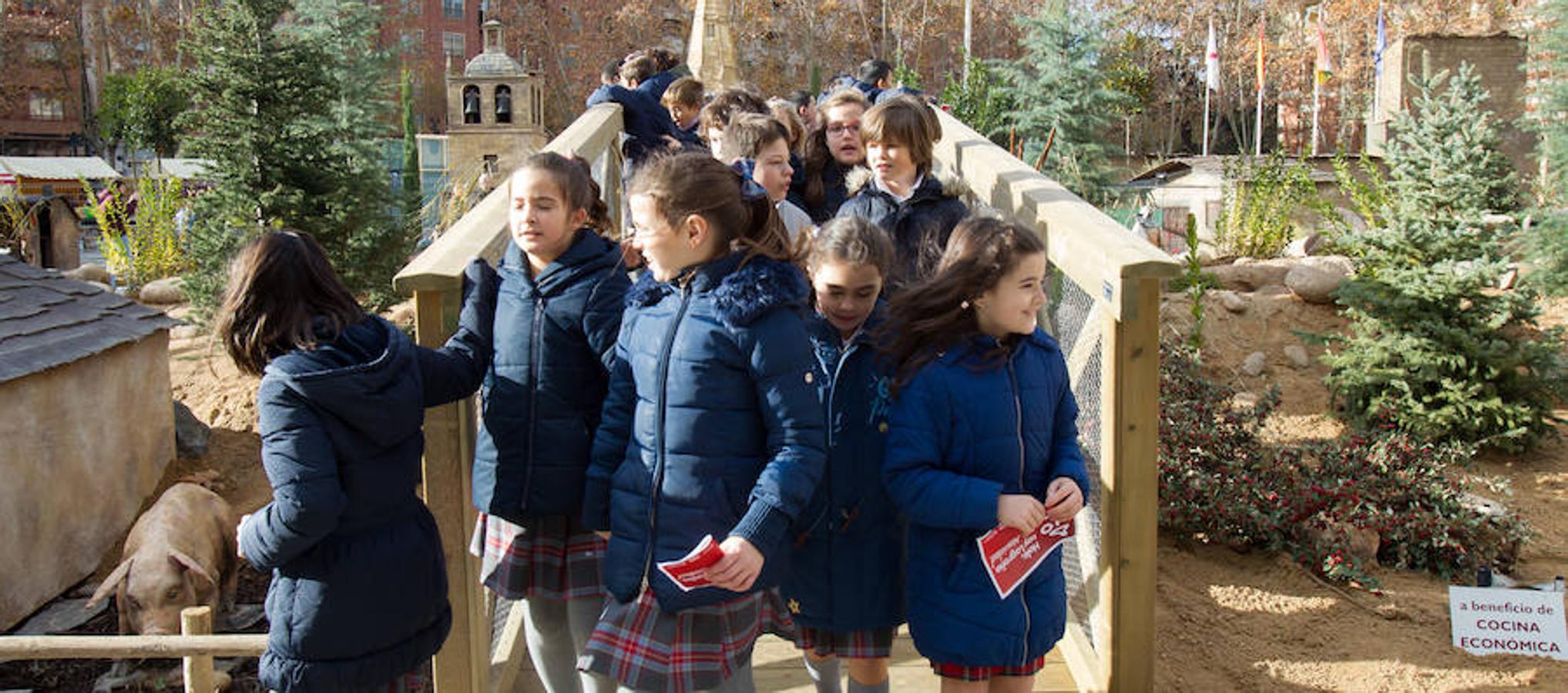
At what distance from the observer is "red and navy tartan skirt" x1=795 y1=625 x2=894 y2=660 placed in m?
2.73

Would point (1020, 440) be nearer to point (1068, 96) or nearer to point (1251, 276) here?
point (1251, 276)

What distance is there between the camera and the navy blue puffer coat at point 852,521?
2668 mm

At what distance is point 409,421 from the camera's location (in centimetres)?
251

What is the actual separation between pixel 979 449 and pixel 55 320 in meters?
8.66

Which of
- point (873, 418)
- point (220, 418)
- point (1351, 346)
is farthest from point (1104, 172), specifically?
point (873, 418)

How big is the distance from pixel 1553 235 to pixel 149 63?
5142 cm

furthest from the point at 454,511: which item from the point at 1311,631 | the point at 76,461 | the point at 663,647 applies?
the point at 76,461

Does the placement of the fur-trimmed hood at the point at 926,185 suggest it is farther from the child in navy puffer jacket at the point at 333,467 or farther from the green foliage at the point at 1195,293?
the green foliage at the point at 1195,293

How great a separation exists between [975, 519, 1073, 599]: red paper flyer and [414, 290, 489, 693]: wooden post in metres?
1.28

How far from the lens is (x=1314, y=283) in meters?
9.69

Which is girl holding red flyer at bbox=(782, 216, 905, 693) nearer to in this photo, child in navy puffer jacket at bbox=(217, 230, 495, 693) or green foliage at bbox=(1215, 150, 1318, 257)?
child in navy puffer jacket at bbox=(217, 230, 495, 693)

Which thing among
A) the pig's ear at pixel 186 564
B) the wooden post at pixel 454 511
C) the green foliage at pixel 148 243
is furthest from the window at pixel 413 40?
the wooden post at pixel 454 511

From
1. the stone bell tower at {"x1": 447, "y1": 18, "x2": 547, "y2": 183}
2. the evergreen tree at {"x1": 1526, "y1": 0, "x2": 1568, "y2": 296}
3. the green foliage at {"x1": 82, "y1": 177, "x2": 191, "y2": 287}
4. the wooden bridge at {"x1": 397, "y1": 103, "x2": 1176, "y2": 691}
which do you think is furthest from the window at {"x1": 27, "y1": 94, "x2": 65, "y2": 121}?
the wooden bridge at {"x1": 397, "y1": 103, "x2": 1176, "y2": 691}

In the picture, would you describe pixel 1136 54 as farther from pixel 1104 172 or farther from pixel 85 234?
pixel 85 234
